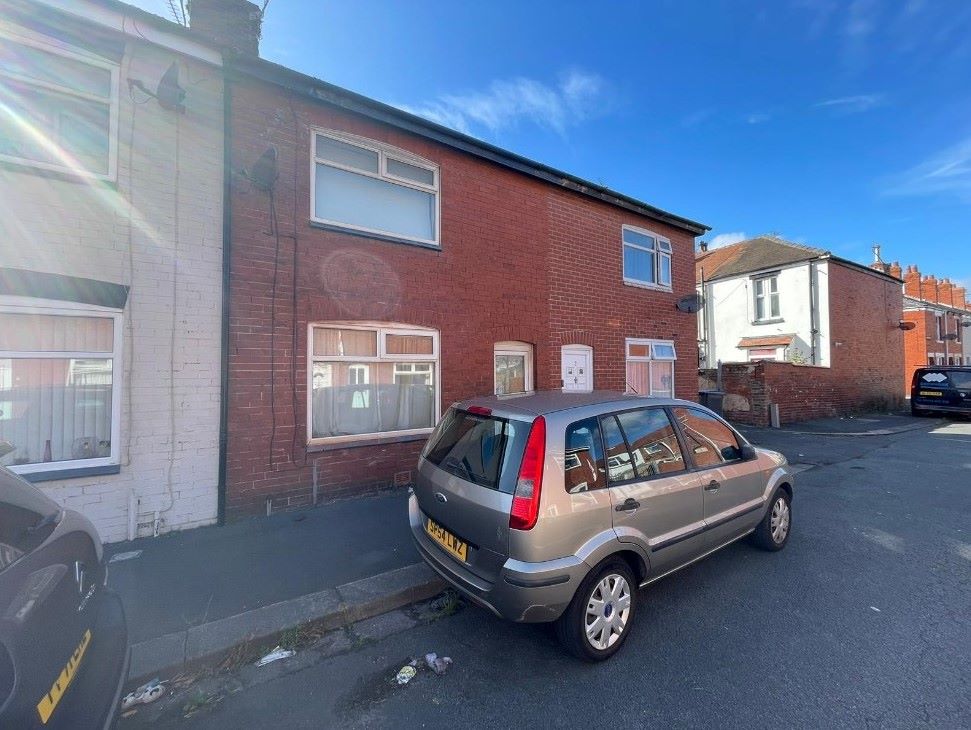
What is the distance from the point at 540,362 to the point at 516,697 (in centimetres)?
552

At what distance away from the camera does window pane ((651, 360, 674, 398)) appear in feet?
32.0

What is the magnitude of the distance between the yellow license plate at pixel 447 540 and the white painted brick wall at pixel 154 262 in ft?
10.1

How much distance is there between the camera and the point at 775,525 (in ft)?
13.8

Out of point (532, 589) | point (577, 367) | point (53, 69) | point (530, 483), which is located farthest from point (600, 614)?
point (53, 69)

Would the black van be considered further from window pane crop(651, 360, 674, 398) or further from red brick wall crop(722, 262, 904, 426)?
window pane crop(651, 360, 674, 398)

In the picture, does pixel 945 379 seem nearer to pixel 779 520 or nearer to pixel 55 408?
pixel 779 520

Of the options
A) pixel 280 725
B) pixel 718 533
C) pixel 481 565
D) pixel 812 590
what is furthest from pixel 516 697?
pixel 812 590

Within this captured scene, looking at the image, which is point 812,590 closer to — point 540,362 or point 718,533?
point 718,533

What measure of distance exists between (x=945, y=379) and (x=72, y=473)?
2323 cm

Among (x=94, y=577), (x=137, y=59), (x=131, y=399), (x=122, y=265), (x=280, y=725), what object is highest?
(x=137, y=59)

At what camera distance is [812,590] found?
11.6 feet

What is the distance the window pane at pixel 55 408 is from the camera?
13.2ft

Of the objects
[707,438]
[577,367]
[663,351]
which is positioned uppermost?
[663,351]

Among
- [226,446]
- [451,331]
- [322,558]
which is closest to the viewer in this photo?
[322,558]
